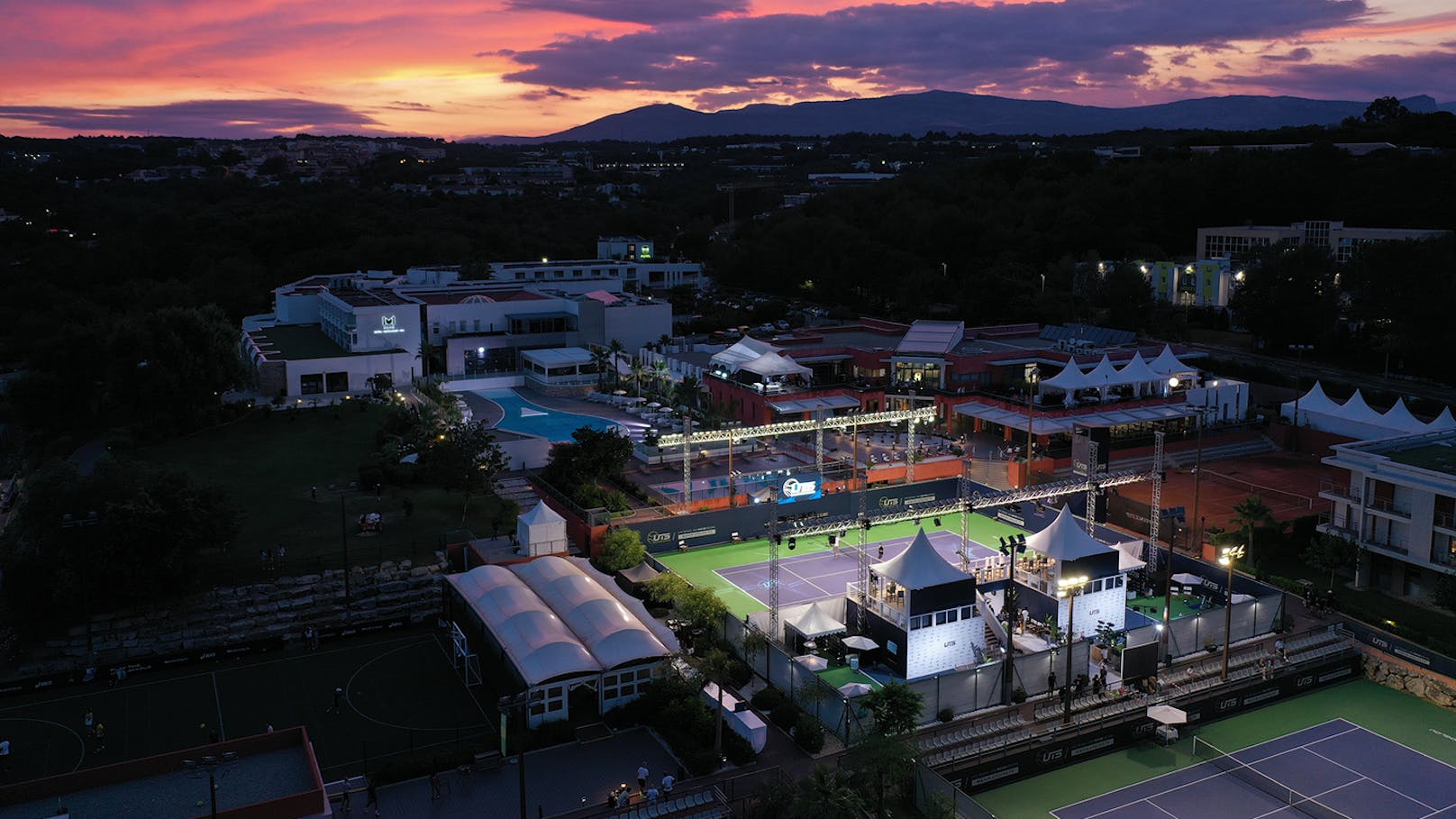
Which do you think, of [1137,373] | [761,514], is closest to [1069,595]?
[761,514]

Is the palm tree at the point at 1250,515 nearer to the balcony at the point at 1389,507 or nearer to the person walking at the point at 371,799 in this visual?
the balcony at the point at 1389,507

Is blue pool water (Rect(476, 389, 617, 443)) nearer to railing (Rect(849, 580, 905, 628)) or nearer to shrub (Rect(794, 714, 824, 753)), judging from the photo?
railing (Rect(849, 580, 905, 628))

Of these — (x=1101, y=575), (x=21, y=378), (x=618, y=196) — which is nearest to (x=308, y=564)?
(x=1101, y=575)

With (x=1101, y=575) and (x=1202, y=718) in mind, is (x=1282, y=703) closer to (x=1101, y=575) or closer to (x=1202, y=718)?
(x=1202, y=718)

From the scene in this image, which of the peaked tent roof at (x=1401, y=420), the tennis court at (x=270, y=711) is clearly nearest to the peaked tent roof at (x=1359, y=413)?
the peaked tent roof at (x=1401, y=420)

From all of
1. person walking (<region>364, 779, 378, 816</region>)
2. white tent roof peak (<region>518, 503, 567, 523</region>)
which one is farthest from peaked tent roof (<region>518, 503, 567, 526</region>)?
person walking (<region>364, 779, 378, 816</region>)

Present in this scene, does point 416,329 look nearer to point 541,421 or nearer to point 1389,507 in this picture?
point 541,421
